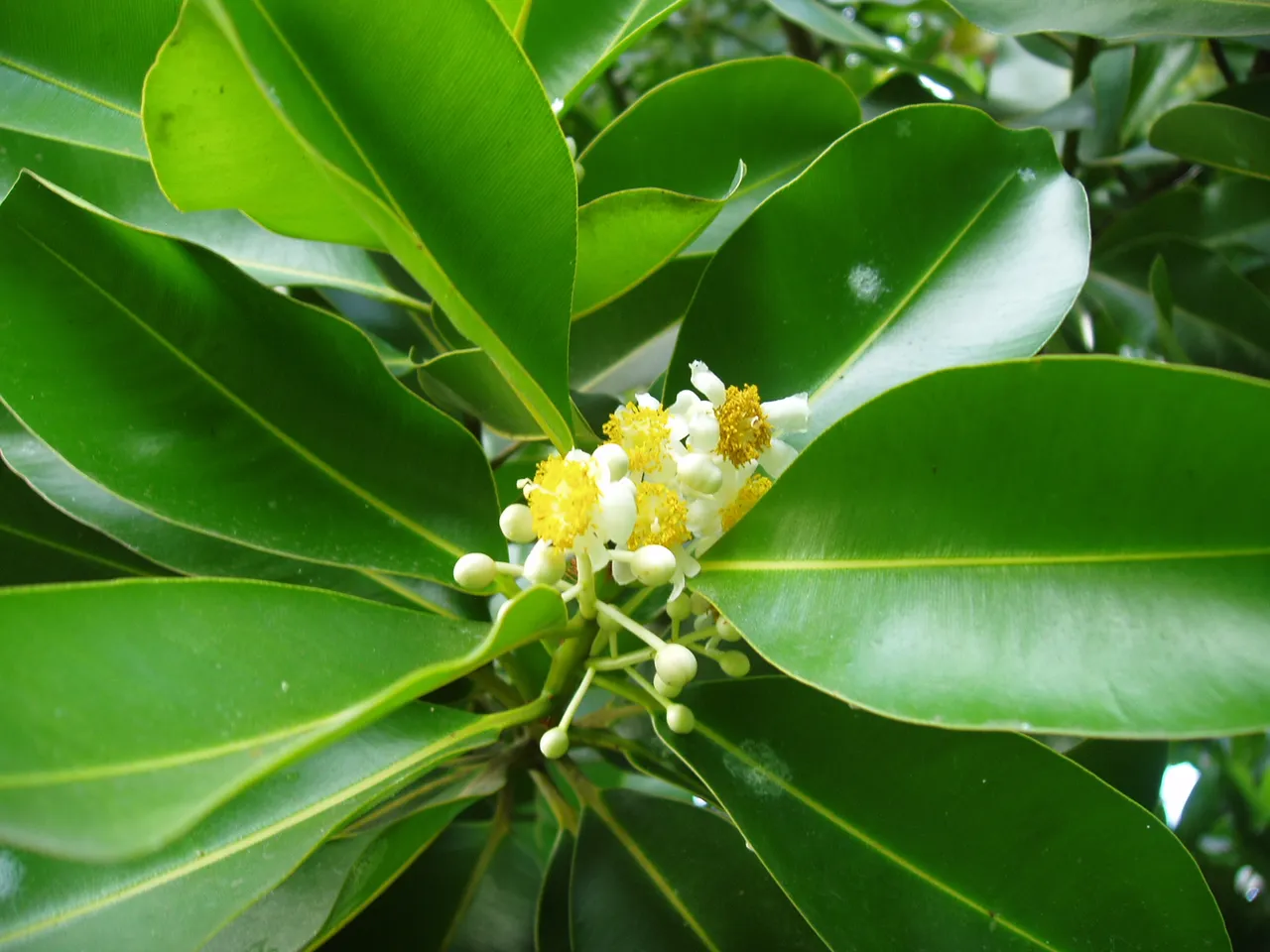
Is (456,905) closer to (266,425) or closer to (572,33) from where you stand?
(266,425)

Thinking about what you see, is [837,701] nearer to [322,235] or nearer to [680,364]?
[680,364]

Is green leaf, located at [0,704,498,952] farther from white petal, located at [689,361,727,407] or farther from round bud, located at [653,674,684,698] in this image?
white petal, located at [689,361,727,407]

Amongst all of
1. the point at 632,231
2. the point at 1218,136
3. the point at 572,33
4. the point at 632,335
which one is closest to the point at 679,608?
the point at 632,231

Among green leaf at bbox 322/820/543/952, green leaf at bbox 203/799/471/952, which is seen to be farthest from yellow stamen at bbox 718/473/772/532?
green leaf at bbox 322/820/543/952

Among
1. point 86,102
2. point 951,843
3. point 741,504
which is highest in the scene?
point 86,102

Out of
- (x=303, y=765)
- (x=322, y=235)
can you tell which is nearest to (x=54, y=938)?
(x=303, y=765)
